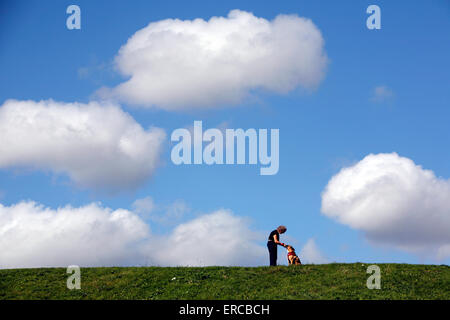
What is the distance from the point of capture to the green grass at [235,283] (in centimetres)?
2506

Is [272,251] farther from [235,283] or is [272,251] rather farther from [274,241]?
[235,283]

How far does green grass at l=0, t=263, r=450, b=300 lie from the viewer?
82.2 feet

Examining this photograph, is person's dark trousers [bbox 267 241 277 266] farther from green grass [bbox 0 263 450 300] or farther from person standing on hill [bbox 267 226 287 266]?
green grass [bbox 0 263 450 300]

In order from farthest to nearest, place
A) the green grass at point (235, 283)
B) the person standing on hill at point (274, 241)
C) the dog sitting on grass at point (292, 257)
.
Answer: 1. the dog sitting on grass at point (292, 257)
2. the person standing on hill at point (274, 241)
3. the green grass at point (235, 283)

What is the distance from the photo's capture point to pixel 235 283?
26.6 metres

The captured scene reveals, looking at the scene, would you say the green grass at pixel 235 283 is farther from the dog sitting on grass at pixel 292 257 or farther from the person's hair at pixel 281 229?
the person's hair at pixel 281 229

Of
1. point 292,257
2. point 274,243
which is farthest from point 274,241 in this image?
point 292,257

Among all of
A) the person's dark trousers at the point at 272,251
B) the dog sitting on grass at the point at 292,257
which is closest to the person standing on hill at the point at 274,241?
the person's dark trousers at the point at 272,251
